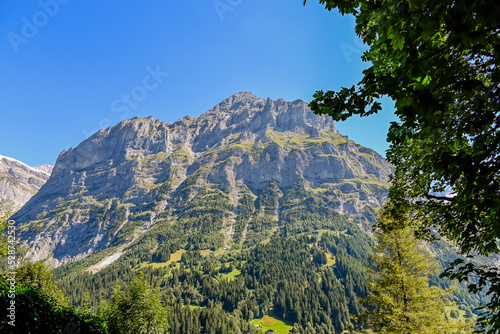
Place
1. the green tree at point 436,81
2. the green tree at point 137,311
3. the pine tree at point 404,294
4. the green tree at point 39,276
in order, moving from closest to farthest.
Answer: the green tree at point 436,81
the pine tree at point 404,294
the green tree at point 137,311
the green tree at point 39,276

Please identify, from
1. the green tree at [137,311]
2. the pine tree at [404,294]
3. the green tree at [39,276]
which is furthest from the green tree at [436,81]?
the green tree at [39,276]

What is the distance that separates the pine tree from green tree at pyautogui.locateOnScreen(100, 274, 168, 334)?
18.2m

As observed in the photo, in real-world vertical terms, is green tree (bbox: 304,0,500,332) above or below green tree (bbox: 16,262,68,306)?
above

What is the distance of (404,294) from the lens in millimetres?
16266

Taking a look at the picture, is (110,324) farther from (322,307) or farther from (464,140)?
(322,307)

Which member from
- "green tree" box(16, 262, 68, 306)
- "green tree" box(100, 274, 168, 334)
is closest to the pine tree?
"green tree" box(100, 274, 168, 334)

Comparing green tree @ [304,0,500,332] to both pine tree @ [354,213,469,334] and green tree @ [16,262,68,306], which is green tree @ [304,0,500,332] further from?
green tree @ [16,262,68,306]

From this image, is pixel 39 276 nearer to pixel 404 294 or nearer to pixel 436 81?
pixel 404 294

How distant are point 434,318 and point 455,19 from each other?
18.0 metres

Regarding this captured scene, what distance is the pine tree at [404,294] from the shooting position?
1449cm

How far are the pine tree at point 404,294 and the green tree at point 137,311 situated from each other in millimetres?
18250

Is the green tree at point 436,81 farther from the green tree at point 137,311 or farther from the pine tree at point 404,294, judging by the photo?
the green tree at point 137,311

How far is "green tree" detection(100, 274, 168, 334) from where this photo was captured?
74.4ft

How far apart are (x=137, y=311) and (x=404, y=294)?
74.9ft
